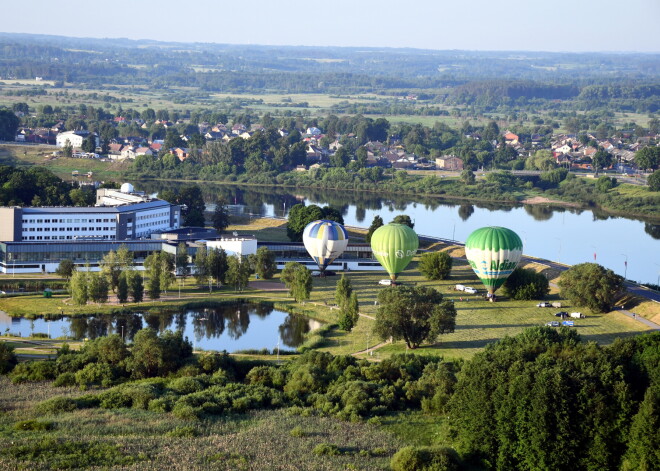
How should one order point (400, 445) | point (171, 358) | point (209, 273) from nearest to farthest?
point (400, 445), point (171, 358), point (209, 273)

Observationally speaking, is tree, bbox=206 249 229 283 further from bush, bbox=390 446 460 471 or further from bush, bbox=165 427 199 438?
bush, bbox=390 446 460 471

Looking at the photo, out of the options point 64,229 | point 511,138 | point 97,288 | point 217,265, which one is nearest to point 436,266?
point 217,265

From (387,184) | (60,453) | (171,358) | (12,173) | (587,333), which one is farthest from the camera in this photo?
(387,184)

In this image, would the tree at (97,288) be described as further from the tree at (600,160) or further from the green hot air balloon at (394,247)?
the tree at (600,160)

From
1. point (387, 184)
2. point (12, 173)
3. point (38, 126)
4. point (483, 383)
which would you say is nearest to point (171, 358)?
point (483, 383)

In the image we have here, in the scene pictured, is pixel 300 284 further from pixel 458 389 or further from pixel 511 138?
pixel 511 138

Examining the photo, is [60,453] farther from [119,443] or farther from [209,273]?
[209,273]
